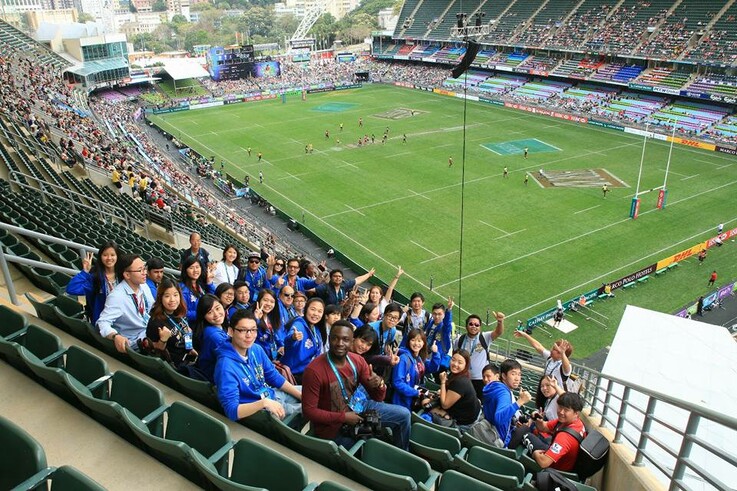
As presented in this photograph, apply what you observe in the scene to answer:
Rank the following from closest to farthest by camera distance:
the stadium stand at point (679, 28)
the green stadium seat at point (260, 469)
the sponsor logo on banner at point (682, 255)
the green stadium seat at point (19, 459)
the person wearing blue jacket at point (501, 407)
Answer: the green stadium seat at point (19, 459), the green stadium seat at point (260, 469), the person wearing blue jacket at point (501, 407), the sponsor logo on banner at point (682, 255), the stadium stand at point (679, 28)

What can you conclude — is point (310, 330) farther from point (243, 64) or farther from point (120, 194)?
point (243, 64)

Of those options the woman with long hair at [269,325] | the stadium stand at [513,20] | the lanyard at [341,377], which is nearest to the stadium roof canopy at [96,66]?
the stadium stand at [513,20]

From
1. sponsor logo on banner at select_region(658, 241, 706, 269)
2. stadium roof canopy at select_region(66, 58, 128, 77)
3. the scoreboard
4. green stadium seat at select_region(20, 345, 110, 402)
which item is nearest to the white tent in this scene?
green stadium seat at select_region(20, 345, 110, 402)

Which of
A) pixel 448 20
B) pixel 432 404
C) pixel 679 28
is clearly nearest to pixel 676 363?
pixel 432 404

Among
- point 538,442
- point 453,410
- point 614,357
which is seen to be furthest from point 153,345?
point 614,357

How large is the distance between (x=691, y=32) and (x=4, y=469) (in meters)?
58.0

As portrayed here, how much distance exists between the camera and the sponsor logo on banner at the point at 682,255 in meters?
24.4

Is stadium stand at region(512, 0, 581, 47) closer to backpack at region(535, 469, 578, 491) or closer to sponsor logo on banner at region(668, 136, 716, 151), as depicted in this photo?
sponsor logo on banner at region(668, 136, 716, 151)

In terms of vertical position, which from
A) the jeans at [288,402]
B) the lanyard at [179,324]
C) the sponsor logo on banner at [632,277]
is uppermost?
the lanyard at [179,324]

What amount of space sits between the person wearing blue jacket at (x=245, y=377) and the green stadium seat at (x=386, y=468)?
2.43ft

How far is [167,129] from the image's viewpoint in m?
51.5

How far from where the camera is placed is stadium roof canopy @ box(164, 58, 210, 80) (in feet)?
222

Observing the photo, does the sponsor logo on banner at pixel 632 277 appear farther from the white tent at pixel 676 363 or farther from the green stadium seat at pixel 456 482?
the green stadium seat at pixel 456 482

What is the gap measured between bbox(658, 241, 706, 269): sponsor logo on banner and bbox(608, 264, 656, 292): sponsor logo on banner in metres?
0.57
